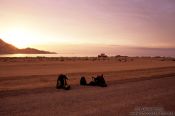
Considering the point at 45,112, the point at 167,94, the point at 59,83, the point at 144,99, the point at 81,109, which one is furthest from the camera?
the point at 59,83

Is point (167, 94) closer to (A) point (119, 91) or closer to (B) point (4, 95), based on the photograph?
(A) point (119, 91)

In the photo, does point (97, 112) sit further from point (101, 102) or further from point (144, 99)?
point (144, 99)

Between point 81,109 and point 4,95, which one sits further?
point 4,95

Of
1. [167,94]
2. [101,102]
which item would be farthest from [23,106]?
[167,94]

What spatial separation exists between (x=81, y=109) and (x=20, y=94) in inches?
153

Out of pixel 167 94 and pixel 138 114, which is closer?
pixel 138 114

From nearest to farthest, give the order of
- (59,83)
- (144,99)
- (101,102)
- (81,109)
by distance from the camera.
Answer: (81,109) → (101,102) → (144,99) → (59,83)

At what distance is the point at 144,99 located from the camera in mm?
11781

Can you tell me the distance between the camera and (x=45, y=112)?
29.5ft

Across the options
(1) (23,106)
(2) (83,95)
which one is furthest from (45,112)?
(2) (83,95)

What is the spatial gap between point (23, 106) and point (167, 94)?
756 cm

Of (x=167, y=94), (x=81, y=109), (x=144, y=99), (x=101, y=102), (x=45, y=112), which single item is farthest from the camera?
(x=167, y=94)

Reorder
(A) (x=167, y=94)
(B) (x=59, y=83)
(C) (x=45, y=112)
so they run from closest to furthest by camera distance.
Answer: (C) (x=45, y=112), (A) (x=167, y=94), (B) (x=59, y=83)

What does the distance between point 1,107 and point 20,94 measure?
264cm
